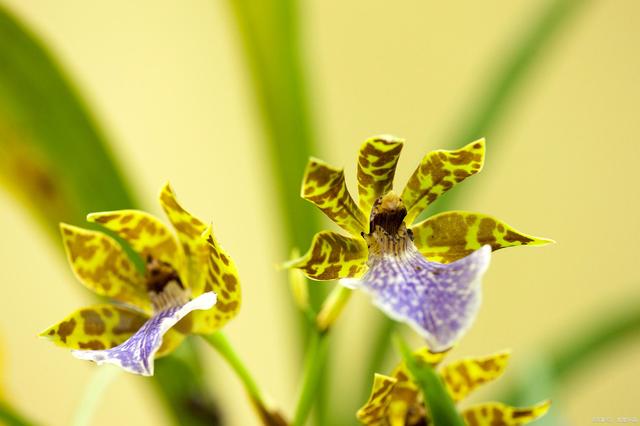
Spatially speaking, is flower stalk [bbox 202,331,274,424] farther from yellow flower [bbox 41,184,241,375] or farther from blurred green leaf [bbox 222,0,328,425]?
blurred green leaf [bbox 222,0,328,425]

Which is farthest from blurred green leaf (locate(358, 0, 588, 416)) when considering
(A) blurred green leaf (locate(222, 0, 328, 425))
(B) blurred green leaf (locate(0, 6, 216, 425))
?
(B) blurred green leaf (locate(0, 6, 216, 425))

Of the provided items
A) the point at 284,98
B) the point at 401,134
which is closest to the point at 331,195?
the point at 284,98

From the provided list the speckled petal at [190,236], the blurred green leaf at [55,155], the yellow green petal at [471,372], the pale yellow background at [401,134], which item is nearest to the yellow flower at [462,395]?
the yellow green petal at [471,372]

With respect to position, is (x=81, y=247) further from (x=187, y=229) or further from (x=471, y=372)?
(x=471, y=372)

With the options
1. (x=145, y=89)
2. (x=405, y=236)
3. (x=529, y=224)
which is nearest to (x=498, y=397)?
(x=405, y=236)

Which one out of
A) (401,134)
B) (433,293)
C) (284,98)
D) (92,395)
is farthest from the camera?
(401,134)

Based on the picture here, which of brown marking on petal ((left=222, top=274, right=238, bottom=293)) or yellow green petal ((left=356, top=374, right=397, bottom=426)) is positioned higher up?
brown marking on petal ((left=222, top=274, right=238, bottom=293))

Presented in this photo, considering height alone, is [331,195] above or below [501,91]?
above
